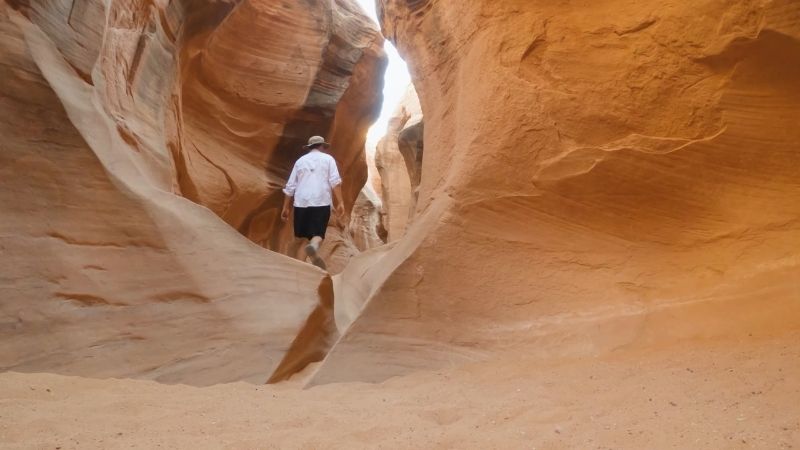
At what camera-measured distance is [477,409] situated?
272cm

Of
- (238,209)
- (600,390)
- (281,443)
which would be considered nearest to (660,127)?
(600,390)

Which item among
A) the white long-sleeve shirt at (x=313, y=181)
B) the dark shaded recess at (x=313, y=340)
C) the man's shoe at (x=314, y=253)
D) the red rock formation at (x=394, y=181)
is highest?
the white long-sleeve shirt at (x=313, y=181)

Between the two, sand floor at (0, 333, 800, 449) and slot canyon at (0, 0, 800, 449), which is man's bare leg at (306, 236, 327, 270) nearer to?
slot canyon at (0, 0, 800, 449)

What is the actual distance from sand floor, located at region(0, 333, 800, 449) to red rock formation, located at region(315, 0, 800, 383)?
1.27ft

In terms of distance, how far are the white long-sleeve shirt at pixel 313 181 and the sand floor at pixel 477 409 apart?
11.1 feet

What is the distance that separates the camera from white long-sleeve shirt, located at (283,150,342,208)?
6.67 metres

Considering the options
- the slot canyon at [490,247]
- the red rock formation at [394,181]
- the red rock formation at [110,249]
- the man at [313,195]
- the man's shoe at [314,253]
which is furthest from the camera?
the red rock formation at [394,181]

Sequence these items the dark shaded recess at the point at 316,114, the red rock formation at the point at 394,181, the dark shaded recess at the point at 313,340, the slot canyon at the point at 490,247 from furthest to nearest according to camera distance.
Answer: the red rock formation at the point at 394,181
the dark shaded recess at the point at 316,114
the dark shaded recess at the point at 313,340
the slot canyon at the point at 490,247

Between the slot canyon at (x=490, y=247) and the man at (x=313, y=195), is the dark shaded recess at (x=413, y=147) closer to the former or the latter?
the man at (x=313, y=195)

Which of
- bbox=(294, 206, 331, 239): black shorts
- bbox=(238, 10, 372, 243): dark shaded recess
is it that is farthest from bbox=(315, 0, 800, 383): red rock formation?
bbox=(238, 10, 372, 243): dark shaded recess

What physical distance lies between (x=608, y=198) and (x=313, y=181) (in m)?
3.33

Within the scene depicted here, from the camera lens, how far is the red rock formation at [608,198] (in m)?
3.75

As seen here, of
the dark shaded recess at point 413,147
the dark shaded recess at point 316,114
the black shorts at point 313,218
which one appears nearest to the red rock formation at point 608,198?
the black shorts at point 313,218

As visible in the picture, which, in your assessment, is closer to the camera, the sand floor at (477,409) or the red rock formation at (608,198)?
the sand floor at (477,409)
